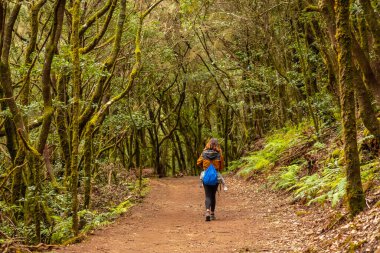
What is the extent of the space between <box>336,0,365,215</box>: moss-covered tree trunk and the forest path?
150 cm

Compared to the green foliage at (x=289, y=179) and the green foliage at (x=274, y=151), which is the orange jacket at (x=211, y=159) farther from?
the green foliage at (x=274, y=151)

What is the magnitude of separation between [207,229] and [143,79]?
17.2 metres

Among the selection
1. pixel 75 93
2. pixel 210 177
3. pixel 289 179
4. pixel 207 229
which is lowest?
→ pixel 207 229

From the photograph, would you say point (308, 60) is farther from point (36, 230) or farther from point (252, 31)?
point (36, 230)

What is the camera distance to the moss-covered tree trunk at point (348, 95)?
22.3 feet

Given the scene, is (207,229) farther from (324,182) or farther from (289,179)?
(289,179)

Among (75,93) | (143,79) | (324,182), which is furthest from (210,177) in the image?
(143,79)

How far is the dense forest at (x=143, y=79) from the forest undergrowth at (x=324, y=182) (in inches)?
20.0

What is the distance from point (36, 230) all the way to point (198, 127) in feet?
79.7

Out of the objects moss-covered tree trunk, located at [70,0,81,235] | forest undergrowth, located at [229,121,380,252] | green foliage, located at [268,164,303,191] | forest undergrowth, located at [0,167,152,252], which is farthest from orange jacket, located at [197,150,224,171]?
moss-covered tree trunk, located at [70,0,81,235]

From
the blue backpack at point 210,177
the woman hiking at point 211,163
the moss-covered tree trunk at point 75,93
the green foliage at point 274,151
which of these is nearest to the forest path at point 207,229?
the woman hiking at point 211,163

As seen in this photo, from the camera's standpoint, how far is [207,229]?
33.8 feet

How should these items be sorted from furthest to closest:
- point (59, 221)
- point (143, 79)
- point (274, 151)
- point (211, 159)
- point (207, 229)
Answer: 1. point (143, 79)
2. point (274, 151)
3. point (59, 221)
4. point (211, 159)
5. point (207, 229)

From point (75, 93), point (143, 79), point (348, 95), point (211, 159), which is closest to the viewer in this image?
point (348, 95)
